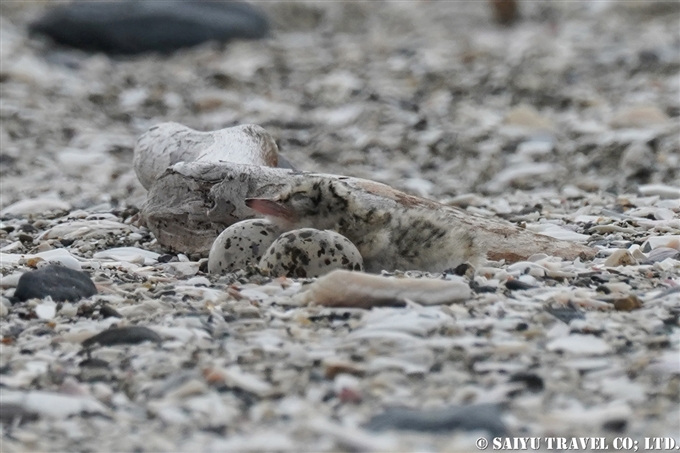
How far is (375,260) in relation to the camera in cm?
317

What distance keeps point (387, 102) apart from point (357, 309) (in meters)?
4.74

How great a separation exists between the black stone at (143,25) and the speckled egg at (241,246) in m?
6.53

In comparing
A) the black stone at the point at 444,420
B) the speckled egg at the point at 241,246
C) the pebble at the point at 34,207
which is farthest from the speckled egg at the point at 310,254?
the pebble at the point at 34,207

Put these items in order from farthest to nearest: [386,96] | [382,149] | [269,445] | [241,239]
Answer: [386,96] < [382,149] < [241,239] < [269,445]

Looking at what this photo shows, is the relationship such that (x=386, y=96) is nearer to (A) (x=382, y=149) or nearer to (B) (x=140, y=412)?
(A) (x=382, y=149)

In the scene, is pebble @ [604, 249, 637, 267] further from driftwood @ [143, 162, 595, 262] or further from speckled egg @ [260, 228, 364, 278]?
speckled egg @ [260, 228, 364, 278]

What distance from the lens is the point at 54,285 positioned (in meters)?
2.91

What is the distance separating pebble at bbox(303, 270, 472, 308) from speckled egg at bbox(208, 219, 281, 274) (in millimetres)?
479

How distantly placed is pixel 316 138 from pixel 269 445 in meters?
4.74

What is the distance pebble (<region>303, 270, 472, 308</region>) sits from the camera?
2.67m

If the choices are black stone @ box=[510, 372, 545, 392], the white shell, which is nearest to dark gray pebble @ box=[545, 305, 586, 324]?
black stone @ box=[510, 372, 545, 392]

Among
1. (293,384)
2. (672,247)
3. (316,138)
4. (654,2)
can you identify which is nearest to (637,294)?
(672,247)

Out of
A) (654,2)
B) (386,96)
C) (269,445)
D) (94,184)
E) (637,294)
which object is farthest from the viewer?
(654,2)

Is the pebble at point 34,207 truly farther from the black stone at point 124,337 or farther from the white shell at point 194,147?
the black stone at point 124,337
